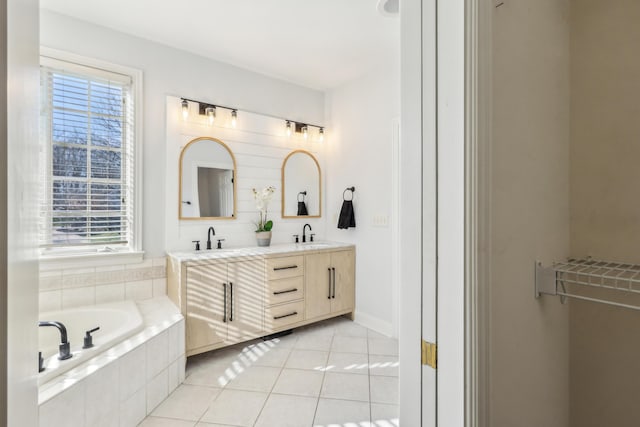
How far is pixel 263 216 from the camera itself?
10.9ft

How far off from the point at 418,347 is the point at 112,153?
2788 mm

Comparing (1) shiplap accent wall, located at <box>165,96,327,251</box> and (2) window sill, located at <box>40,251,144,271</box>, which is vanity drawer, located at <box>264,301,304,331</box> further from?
(2) window sill, located at <box>40,251,144,271</box>

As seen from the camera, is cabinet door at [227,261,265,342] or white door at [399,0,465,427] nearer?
white door at [399,0,465,427]

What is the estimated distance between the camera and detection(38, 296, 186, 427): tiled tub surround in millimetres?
1435

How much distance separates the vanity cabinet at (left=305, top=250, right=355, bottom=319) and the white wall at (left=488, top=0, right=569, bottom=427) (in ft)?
7.15

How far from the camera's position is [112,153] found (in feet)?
8.48

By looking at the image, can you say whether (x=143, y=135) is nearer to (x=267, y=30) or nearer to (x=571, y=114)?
(x=267, y=30)

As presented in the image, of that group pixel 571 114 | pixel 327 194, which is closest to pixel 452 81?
pixel 571 114

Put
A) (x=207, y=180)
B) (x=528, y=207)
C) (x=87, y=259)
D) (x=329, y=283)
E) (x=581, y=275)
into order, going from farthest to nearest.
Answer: (x=329, y=283) < (x=207, y=180) < (x=87, y=259) < (x=581, y=275) < (x=528, y=207)

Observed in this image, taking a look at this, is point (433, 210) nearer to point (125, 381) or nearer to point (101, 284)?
point (125, 381)

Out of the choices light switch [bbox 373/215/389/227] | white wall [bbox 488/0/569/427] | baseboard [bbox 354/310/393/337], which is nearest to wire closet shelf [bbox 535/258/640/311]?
white wall [bbox 488/0/569/427]

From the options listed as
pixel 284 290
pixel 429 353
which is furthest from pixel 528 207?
pixel 284 290

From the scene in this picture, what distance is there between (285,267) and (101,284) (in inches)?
58.0

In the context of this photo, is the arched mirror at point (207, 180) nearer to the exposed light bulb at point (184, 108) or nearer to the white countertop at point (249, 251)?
the exposed light bulb at point (184, 108)
